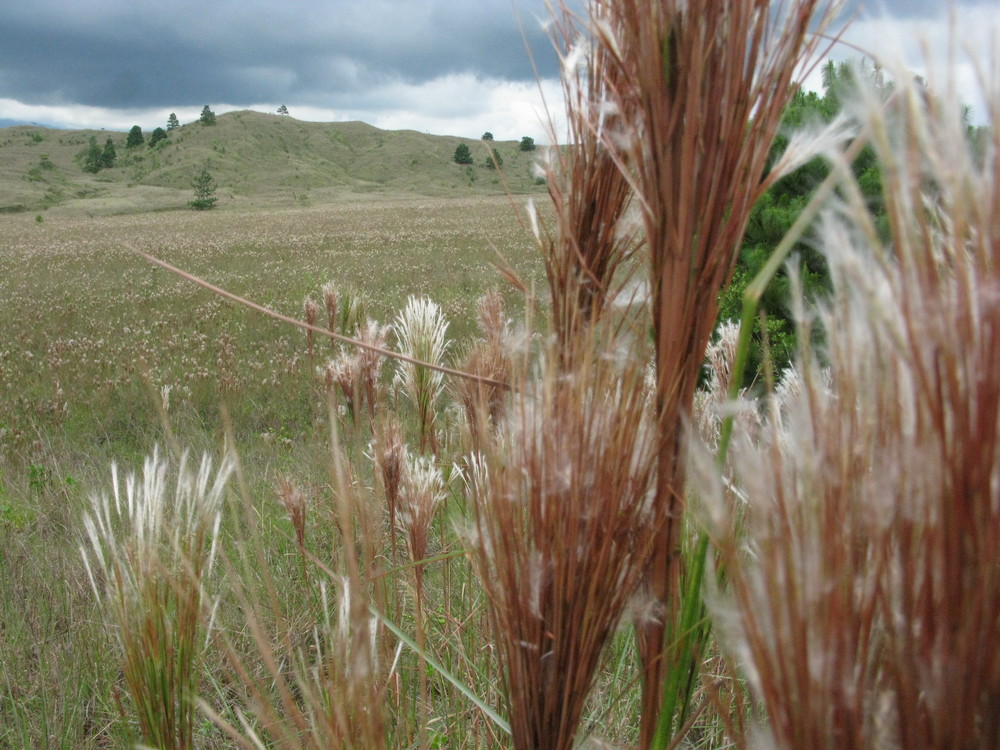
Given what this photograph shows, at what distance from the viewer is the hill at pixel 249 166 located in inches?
2084

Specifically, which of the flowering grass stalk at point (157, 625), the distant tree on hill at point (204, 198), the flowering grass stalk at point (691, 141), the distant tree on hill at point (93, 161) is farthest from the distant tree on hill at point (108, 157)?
the flowering grass stalk at point (691, 141)

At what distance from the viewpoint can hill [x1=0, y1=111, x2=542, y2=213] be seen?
5293 cm

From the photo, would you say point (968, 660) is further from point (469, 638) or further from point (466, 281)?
point (466, 281)

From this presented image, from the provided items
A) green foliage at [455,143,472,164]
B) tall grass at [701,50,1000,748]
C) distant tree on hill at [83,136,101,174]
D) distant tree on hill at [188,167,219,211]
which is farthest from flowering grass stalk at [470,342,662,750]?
distant tree on hill at [83,136,101,174]

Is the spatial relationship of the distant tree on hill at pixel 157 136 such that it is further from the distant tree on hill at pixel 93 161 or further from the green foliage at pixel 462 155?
the green foliage at pixel 462 155

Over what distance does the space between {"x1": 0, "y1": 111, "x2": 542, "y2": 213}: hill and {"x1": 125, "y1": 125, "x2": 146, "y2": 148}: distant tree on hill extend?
37.0 inches

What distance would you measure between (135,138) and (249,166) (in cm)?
2251

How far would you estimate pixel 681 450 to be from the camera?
0.88 meters

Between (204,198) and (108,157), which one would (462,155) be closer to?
(204,198)

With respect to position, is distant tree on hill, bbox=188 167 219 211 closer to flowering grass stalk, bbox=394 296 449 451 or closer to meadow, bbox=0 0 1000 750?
flowering grass stalk, bbox=394 296 449 451

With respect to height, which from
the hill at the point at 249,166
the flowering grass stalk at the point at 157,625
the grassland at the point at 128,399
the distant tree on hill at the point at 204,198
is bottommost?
the grassland at the point at 128,399

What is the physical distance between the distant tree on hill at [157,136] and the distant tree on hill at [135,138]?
1.10m

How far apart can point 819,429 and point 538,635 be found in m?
0.42

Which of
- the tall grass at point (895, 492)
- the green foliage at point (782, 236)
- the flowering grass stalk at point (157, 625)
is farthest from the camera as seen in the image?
the green foliage at point (782, 236)
